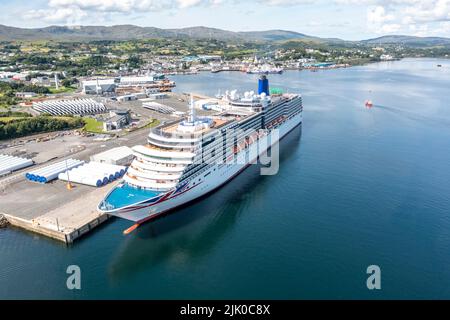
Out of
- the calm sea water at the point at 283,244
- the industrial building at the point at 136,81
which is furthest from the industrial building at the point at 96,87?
the calm sea water at the point at 283,244

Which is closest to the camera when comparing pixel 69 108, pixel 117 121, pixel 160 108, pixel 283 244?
pixel 283 244

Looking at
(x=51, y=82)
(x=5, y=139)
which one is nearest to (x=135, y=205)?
(x=5, y=139)

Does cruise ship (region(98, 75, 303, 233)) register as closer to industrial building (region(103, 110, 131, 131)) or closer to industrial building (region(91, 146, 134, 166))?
industrial building (region(91, 146, 134, 166))

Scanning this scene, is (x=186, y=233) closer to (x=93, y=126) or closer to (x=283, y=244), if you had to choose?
(x=283, y=244)

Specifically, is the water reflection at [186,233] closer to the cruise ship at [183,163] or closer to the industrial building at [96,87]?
the cruise ship at [183,163]

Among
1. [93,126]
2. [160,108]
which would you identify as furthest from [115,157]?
[160,108]

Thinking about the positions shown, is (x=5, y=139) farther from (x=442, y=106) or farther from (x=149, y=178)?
(x=442, y=106)

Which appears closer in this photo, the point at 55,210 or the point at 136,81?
the point at 55,210

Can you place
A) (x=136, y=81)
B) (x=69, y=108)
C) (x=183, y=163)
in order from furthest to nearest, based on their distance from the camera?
(x=136, y=81), (x=69, y=108), (x=183, y=163)

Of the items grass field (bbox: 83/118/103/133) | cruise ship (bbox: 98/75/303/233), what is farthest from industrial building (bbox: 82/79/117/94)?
cruise ship (bbox: 98/75/303/233)
